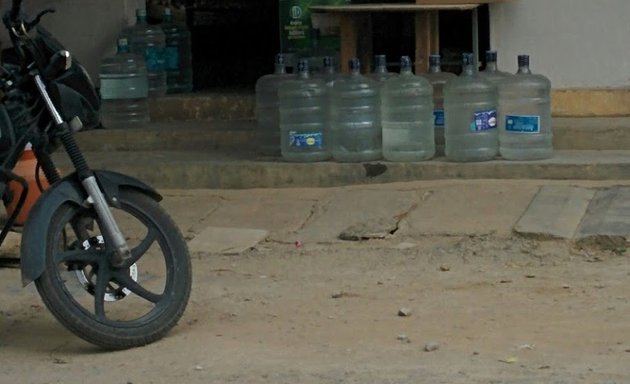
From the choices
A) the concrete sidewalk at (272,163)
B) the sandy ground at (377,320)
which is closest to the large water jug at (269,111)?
the concrete sidewalk at (272,163)

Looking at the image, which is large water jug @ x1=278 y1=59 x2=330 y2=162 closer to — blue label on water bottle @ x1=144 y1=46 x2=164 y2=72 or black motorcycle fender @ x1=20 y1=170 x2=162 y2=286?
blue label on water bottle @ x1=144 y1=46 x2=164 y2=72

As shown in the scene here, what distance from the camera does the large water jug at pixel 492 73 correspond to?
8.77m

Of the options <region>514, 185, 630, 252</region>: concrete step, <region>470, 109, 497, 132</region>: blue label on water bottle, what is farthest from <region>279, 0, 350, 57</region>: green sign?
<region>514, 185, 630, 252</region>: concrete step

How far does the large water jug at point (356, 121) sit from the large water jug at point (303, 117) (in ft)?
0.35

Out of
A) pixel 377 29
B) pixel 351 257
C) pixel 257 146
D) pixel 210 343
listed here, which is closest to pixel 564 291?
pixel 351 257

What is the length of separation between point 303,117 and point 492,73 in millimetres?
1361

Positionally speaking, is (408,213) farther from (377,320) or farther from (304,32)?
(304,32)

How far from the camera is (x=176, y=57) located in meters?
11.0

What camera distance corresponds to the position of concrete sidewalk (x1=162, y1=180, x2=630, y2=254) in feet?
24.3

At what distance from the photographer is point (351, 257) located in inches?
285

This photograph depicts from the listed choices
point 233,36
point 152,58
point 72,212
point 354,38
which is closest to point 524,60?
point 354,38

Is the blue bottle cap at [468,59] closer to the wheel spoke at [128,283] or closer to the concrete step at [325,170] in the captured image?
the concrete step at [325,170]

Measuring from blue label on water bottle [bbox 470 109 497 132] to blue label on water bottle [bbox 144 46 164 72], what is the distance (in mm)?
3211

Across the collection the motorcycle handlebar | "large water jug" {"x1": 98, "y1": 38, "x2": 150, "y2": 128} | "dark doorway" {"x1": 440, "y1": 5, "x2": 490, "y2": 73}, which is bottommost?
"large water jug" {"x1": 98, "y1": 38, "x2": 150, "y2": 128}
